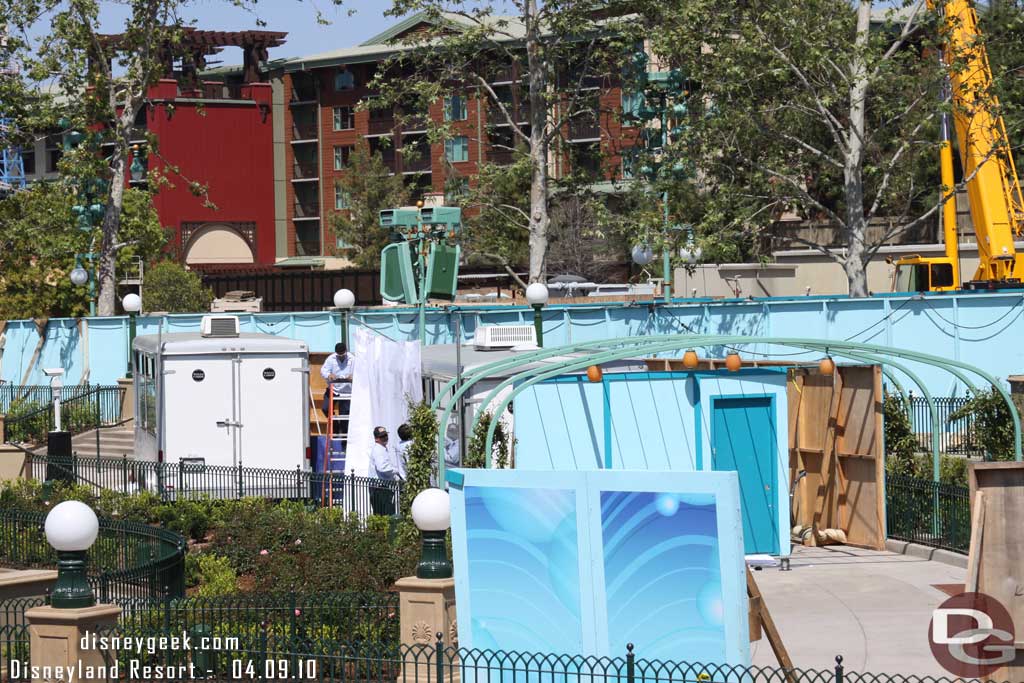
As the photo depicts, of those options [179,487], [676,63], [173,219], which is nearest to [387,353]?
[179,487]

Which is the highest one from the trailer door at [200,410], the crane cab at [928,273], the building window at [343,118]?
the building window at [343,118]

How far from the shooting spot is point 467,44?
3753 cm

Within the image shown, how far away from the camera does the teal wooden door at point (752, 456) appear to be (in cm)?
1930

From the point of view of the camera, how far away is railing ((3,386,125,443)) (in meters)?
36.9

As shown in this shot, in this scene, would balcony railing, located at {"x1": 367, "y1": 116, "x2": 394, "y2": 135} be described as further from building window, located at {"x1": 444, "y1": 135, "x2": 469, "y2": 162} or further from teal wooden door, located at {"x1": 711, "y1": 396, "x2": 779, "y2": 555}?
teal wooden door, located at {"x1": 711, "y1": 396, "x2": 779, "y2": 555}

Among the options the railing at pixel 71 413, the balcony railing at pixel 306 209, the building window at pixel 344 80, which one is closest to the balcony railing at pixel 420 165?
the building window at pixel 344 80

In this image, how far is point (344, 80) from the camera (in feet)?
294

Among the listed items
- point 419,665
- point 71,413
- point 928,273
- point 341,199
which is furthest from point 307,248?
point 419,665

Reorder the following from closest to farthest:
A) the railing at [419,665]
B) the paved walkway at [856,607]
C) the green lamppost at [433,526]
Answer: the railing at [419,665], the green lamppost at [433,526], the paved walkway at [856,607]

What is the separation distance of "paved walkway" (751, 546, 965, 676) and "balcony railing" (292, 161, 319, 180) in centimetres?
7361

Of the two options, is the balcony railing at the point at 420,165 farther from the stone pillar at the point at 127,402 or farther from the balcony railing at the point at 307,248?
the stone pillar at the point at 127,402

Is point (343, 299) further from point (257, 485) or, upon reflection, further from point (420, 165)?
point (420, 165)

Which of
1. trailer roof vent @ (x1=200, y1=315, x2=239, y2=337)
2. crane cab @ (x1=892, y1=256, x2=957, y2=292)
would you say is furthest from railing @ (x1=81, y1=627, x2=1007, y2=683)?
crane cab @ (x1=892, y1=256, x2=957, y2=292)

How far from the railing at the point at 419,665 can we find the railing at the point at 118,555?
7.04ft
